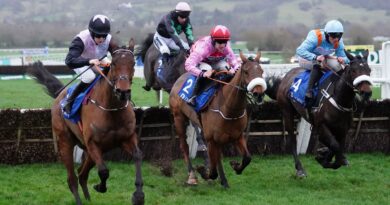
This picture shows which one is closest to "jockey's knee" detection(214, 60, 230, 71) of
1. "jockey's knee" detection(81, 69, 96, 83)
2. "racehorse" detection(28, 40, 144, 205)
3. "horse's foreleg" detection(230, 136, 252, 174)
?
"horse's foreleg" detection(230, 136, 252, 174)

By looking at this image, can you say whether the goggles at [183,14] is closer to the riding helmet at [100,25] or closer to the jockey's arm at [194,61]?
the jockey's arm at [194,61]

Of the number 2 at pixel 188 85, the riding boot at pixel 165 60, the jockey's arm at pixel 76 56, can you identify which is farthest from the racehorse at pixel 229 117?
the riding boot at pixel 165 60

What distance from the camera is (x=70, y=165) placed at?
7617 mm

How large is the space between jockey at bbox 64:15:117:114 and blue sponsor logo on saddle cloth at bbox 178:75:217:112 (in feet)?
4.10

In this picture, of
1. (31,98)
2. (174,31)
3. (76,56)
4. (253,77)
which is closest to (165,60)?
(174,31)

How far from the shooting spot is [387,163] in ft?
32.4

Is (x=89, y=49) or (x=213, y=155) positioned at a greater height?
(x=89, y=49)

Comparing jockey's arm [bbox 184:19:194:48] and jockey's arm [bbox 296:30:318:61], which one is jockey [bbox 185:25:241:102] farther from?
jockey's arm [bbox 184:19:194:48]

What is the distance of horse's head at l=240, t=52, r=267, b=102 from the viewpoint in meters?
6.96

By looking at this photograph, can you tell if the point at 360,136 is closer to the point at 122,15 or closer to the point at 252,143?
the point at 252,143

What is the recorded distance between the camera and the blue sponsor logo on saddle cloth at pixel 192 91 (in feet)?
26.5

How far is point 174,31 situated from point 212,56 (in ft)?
7.95

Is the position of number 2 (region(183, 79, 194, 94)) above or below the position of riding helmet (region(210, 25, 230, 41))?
below

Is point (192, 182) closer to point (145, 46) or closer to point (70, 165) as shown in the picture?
point (70, 165)
